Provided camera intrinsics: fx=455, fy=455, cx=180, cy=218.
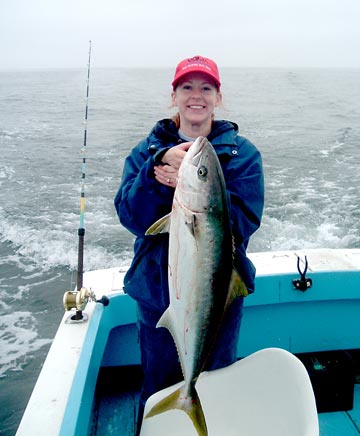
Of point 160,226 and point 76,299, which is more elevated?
point 160,226

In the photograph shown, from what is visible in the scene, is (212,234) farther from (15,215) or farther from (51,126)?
(51,126)

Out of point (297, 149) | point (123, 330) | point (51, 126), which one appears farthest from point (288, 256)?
point (51, 126)

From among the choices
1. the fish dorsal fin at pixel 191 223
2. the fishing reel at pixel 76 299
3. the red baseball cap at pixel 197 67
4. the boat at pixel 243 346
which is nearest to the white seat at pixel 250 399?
the boat at pixel 243 346

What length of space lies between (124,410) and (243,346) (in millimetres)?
913

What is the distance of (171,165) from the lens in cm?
172

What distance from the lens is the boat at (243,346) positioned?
192 cm

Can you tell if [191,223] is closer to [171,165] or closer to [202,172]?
[202,172]

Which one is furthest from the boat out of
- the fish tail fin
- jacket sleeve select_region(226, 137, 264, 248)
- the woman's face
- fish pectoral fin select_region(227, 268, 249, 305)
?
the woman's face

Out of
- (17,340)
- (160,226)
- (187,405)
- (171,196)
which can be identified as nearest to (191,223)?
(160,226)

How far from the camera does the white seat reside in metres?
1.67

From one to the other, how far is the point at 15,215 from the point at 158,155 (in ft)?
23.7

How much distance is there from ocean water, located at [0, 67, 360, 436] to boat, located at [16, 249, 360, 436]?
0.60m

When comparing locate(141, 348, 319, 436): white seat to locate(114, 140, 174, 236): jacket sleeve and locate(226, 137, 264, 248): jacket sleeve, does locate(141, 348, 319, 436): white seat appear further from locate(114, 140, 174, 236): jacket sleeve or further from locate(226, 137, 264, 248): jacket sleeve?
locate(114, 140, 174, 236): jacket sleeve

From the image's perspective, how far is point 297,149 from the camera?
13305mm
